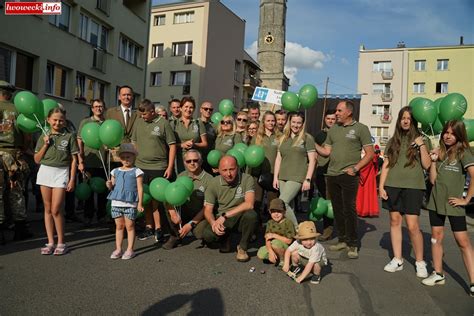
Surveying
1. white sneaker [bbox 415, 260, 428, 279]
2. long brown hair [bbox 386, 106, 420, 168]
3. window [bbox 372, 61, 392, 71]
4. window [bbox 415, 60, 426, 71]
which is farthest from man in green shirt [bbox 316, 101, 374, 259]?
window [bbox 415, 60, 426, 71]

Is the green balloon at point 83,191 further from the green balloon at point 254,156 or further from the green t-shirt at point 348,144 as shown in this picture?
the green t-shirt at point 348,144

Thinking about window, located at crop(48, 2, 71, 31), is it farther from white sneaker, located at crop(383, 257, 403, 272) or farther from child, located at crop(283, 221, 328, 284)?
white sneaker, located at crop(383, 257, 403, 272)

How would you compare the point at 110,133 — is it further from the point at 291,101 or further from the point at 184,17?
the point at 184,17

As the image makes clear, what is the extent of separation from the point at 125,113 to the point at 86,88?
1393 centimetres

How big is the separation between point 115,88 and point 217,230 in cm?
1760

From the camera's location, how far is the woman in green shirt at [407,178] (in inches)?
183

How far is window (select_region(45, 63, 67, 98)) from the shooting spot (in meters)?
16.4

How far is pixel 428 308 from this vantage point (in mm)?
3779

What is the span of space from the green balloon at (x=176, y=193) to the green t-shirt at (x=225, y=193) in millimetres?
350

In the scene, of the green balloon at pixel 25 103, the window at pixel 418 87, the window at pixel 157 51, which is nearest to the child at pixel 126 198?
the green balloon at pixel 25 103

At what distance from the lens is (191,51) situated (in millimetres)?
34812

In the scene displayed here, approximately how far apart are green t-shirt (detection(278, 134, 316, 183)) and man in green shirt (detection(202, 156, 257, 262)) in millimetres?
661

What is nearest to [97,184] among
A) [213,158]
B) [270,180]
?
[213,158]

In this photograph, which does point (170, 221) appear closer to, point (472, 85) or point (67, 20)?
point (67, 20)
